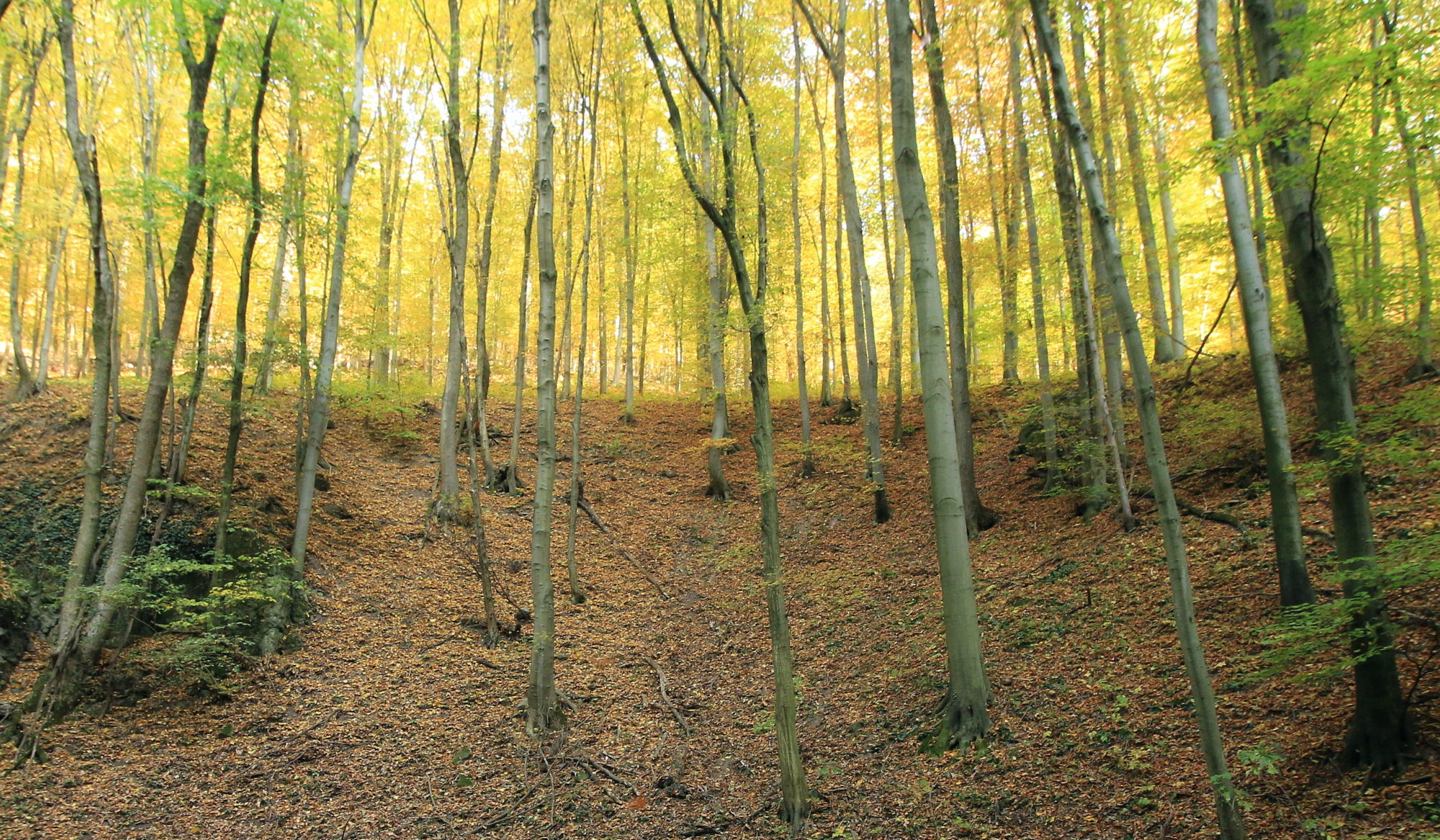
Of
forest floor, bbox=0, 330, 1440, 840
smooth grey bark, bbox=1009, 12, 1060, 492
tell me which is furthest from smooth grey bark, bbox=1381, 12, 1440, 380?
smooth grey bark, bbox=1009, 12, 1060, 492

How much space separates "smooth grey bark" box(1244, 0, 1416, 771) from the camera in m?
3.99

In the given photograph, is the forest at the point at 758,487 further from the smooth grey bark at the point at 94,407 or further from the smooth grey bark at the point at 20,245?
the smooth grey bark at the point at 20,245

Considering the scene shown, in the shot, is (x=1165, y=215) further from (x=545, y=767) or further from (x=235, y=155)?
(x=235, y=155)

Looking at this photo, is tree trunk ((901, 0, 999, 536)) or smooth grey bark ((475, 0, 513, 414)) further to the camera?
smooth grey bark ((475, 0, 513, 414))

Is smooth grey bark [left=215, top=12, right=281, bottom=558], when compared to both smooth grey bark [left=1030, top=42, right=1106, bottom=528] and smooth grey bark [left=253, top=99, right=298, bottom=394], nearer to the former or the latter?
smooth grey bark [left=253, top=99, right=298, bottom=394]

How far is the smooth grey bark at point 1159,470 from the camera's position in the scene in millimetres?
3863

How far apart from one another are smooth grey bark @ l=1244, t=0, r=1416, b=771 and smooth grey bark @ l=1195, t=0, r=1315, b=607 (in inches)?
20.3

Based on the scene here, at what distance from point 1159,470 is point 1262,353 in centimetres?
222

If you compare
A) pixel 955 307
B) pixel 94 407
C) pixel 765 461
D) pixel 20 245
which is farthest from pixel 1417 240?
pixel 20 245

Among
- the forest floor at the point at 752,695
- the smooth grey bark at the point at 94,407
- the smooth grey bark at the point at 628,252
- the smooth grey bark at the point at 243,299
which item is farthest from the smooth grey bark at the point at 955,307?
the smooth grey bark at the point at 94,407

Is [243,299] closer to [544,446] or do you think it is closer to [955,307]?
[544,446]

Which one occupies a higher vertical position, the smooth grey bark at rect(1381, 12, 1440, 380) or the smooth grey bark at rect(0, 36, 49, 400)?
the smooth grey bark at rect(0, 36, 49, 400)

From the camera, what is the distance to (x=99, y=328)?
7484 mm

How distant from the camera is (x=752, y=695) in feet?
27.0
